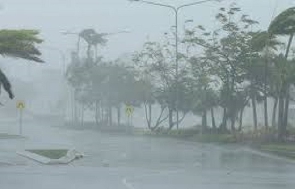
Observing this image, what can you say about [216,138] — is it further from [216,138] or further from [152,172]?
[152,172]

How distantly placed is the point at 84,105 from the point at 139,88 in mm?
23995

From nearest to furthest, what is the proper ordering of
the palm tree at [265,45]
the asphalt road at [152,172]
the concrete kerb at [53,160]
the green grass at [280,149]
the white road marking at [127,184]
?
the white road marking at [127,184]
the asphalt road at [152,172]
the concrete kerb at [53,160]
the green grass at [280,149]
the palm tree at [265,45]

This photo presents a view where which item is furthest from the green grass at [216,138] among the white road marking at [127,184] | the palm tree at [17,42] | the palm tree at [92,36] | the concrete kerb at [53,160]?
the palm tree at [92,36]

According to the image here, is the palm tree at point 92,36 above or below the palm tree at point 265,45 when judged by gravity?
above

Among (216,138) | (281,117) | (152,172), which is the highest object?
(281,117)

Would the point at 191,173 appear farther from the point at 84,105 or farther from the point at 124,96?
the point at 84,105

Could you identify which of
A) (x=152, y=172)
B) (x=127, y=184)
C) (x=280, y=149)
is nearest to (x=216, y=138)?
(x=280, y=149)

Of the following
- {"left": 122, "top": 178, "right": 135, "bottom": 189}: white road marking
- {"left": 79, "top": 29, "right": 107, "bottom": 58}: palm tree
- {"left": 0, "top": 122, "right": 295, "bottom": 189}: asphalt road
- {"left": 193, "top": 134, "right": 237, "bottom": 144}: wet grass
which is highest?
{"left": 79, "top": 29, "right": 107, "bottom": 58}: palm tree

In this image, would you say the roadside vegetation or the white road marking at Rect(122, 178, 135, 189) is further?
the roadside vegetation

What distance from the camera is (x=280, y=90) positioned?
47312 millimetres

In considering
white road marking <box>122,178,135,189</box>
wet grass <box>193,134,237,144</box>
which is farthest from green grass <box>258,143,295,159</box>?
white road marking <box>122,178,135,189</box>

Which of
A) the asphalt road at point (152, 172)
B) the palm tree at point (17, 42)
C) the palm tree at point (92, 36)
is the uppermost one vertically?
the palm tree at point (92, 36)

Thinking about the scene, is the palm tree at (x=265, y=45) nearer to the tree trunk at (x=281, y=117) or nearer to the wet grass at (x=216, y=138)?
the tree trunk at (x=281, y=117)

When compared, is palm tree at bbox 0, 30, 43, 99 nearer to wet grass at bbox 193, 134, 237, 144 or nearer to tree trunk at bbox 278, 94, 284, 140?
tree trunk at bbox 278, 94, 284, 140
